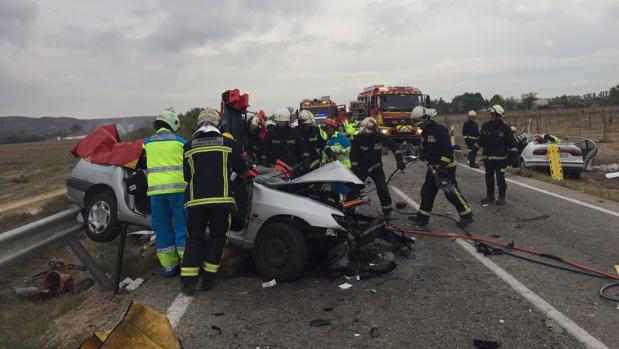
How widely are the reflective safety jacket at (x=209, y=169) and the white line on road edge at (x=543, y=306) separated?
284 centimetres

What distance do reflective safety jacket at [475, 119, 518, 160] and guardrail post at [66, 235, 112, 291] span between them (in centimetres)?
670

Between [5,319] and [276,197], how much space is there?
11.5ft

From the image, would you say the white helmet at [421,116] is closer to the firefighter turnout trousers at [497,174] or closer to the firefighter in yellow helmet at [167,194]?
the firefighter turnout trousers at [497,174]

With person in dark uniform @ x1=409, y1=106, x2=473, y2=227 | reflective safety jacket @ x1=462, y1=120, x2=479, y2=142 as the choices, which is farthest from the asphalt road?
reflective safety jacket @ x1=462, y1=120, x2=479, y2=142

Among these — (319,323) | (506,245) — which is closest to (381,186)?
(506,245)

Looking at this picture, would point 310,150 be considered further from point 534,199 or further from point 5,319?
point 5,319

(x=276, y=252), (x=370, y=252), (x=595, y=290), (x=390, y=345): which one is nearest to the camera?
(x=390, y=345)

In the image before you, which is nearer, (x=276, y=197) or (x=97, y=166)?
(x=276, y=197)

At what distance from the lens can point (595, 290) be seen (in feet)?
14.1

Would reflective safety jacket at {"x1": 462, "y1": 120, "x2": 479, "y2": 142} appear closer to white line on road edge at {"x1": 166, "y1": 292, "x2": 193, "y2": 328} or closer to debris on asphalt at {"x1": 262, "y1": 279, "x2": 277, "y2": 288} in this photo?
debris on asphalt at {"x1": 262, "y1": 279, "x2": 277, "y2": 288}

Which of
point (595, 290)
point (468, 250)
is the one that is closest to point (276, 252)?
point (468, 250)

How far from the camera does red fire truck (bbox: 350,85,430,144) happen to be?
19.0m

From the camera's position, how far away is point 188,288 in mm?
4551

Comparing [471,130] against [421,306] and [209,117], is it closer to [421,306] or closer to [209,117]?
[209,117]
